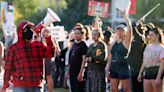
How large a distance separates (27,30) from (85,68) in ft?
12.3

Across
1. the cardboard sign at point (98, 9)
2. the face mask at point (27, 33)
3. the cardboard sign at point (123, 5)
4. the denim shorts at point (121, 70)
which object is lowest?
the denim shorts at point (121, 70)

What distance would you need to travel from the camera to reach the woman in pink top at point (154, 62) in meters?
11.4

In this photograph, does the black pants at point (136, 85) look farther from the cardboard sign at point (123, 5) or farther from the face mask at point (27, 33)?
the face mask at point (27, 33)

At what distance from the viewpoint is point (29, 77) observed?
9367 mm

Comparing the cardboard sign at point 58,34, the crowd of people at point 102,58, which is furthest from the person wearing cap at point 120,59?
the cardboard sign at point 58,34

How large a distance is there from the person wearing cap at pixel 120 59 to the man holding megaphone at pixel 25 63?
8.93ft

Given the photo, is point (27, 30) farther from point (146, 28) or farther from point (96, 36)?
point (146, 28)

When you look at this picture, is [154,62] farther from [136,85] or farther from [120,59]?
[136,85]

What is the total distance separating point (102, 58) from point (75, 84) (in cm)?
123

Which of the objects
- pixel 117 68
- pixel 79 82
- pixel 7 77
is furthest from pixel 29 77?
pixel 79 82

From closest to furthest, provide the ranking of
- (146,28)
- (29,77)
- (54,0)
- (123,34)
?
(29,77) → (123,34) → (146,28) → (54,0)

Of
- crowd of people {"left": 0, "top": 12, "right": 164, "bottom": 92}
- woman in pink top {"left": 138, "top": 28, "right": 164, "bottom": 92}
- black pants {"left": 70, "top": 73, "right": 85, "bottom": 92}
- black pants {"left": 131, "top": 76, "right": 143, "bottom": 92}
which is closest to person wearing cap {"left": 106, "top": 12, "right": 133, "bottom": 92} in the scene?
crowd of people {"left": 0, "top": 12, "right": 164, "bottom": 92}

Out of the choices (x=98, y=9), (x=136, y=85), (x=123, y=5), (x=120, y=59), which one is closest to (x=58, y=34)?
(x=98, y=9)

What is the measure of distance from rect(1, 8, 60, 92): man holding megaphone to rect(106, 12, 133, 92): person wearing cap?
272cm
